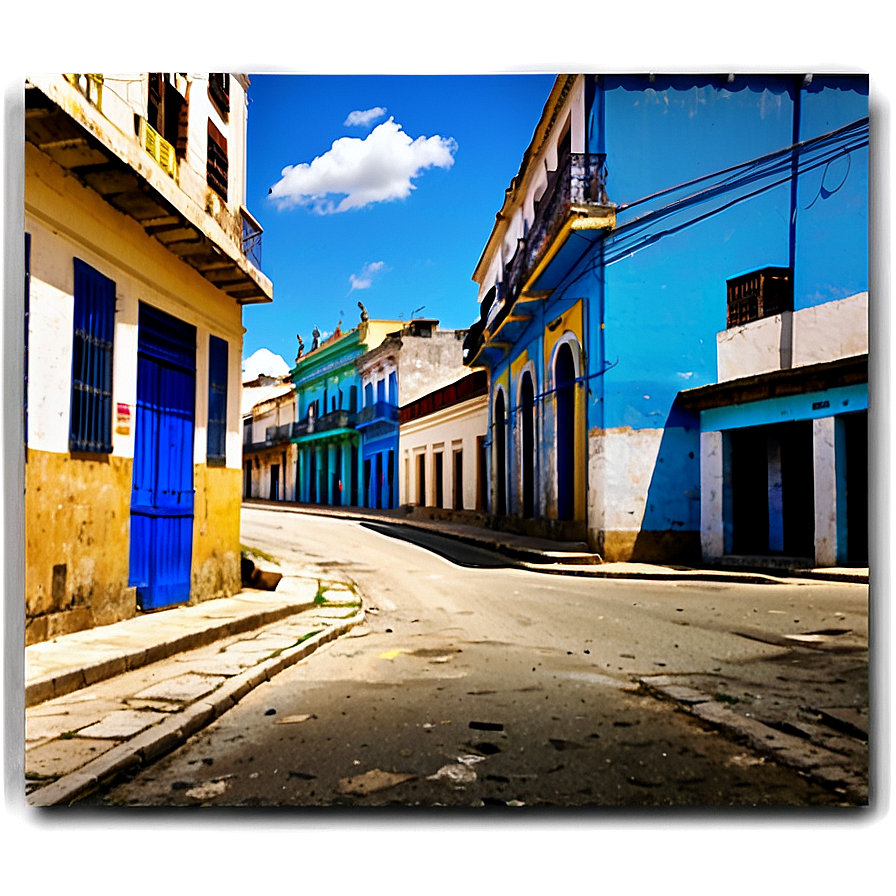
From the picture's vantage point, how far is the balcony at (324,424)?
118ft

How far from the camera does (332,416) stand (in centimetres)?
3703

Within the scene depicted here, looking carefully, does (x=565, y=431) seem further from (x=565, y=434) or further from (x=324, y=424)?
(x=324, y=424)

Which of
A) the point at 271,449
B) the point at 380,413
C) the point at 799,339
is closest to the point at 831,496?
the point at 799,339

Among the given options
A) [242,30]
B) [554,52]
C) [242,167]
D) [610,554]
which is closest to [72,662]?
[242,30]

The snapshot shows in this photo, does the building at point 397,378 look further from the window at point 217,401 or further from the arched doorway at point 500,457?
the window at point 217,401

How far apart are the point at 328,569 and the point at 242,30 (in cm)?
1037

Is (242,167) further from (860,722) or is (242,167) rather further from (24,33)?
(860,722)

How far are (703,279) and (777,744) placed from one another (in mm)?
11217

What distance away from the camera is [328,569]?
42.9ft

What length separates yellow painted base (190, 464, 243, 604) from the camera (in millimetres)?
9219

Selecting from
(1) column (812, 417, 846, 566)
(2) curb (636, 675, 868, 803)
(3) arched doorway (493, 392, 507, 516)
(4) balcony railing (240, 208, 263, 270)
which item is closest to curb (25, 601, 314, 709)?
(2) curb (636, 675, 868, 803)

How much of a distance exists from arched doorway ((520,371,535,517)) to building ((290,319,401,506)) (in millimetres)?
16795

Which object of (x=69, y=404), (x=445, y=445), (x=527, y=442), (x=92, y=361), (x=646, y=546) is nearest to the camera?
(x=69, y=404)

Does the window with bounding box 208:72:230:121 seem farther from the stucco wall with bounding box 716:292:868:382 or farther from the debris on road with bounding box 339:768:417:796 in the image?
the stucco wall with bounding box 716:292:868:382
